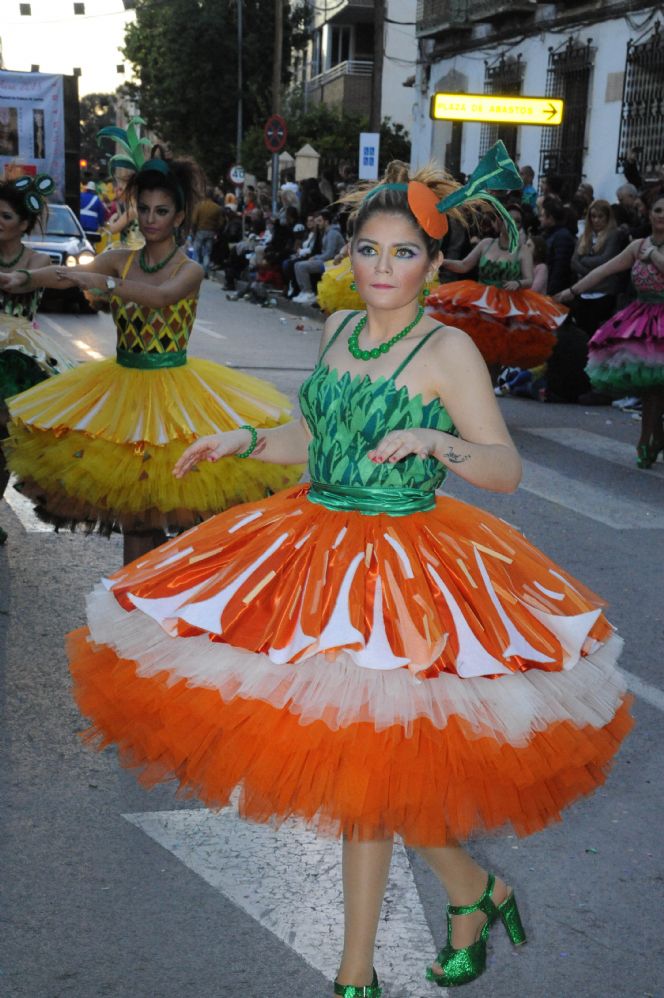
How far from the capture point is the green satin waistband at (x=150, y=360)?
6176 millimetres

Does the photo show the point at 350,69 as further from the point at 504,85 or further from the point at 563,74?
the point at 563,74

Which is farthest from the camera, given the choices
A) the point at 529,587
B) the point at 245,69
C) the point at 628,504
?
the point at 245,69

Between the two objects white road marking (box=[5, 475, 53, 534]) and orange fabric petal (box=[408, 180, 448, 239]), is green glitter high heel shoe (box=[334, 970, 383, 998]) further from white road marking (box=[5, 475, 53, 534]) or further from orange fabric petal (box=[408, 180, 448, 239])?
white road marking (box=[5, 475, 53, 534])

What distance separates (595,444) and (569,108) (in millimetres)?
15844

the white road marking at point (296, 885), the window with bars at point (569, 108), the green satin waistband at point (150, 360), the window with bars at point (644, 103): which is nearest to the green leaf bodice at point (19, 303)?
the green satin waistband at point (150, 360)

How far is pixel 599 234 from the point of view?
14727mm

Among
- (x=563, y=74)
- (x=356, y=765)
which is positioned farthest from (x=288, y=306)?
(x=356, y=765)

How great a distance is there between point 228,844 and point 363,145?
881 inches

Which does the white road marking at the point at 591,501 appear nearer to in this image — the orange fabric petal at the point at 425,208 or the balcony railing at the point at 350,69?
the orange fabric petal at the point at 425,208

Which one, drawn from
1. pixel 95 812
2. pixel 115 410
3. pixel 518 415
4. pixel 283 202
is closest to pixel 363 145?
pixel 283 202

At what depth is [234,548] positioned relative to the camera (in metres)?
3.16

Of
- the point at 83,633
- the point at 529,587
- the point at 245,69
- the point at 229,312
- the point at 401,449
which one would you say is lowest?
the point at 229,312

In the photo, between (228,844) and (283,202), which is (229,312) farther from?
(228,844)

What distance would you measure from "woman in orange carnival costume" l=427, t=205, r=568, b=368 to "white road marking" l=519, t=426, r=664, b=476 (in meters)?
0.69
